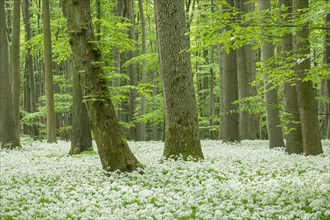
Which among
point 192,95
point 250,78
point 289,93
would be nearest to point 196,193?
point 192,95

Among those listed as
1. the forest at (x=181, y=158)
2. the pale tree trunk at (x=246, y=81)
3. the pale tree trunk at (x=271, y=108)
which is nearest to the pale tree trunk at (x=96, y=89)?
the forest at (x=181, y=158)

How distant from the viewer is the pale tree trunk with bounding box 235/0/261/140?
1898 cm

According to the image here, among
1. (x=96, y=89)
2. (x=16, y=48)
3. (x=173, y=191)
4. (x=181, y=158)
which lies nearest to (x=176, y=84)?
(x=181, y=158)

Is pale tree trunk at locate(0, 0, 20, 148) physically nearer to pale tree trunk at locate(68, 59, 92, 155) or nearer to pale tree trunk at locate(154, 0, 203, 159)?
pale tree trunk at locate(68, 59, 92, 155)

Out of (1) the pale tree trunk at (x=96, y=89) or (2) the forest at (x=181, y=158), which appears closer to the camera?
(2) the forest at (x=181, y=158)

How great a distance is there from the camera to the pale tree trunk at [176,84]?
1023cm

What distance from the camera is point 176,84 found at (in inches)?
404

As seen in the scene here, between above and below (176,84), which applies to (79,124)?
below

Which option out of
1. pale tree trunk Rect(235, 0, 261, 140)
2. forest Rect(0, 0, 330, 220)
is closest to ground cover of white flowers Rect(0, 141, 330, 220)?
forest Rect(0, 0, 330, 220)

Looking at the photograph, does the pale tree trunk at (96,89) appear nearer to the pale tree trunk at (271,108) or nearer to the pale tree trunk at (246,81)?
the pale tree trunk at (271,108)

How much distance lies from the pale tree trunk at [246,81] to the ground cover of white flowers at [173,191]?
8.53m

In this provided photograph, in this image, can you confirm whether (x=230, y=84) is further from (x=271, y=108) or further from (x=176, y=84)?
(x=176, y=84)

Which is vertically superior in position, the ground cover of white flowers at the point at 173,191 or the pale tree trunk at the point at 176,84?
the pale tree trunk at the point at 176,84

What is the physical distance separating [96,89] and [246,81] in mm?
11803
